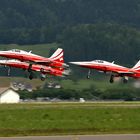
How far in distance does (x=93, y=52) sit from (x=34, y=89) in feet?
180

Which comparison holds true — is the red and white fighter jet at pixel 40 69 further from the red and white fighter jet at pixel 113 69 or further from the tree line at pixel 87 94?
the tree line at pixel 87 94

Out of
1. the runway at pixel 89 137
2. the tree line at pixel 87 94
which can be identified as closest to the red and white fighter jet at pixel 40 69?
the tree line at pixel 87 94

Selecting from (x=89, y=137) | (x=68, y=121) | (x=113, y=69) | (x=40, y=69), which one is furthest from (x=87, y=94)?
(x=89, y=137)

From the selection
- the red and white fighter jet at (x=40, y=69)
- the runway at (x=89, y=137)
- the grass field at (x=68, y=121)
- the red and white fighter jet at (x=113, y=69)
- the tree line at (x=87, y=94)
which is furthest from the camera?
the tree line at (x=87, y=94)

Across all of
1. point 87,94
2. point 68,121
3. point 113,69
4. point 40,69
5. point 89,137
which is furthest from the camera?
point 87,94

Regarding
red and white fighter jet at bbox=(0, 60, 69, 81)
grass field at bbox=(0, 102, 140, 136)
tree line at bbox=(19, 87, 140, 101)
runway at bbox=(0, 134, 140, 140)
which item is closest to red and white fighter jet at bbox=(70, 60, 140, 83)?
tree line at bbox=(19, 87, 140, 101)

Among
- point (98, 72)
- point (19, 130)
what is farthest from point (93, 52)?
point (19, 130)

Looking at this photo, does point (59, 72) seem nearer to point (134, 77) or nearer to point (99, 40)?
point (134, 77)

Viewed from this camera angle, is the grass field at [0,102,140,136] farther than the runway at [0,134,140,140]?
Yes

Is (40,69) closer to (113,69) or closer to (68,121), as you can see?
(113,69)

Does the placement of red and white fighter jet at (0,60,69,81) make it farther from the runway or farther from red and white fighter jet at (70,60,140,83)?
the runway

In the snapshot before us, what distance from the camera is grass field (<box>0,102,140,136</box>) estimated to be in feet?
175

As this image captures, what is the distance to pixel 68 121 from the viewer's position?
198 ft

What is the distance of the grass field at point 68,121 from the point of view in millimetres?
53291
